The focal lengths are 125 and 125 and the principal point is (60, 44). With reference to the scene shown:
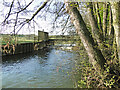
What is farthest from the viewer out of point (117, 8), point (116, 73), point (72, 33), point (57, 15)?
point (72, 33)

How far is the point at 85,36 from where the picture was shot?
12.8 ft

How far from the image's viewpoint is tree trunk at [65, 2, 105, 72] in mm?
3861

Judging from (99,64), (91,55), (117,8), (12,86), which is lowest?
(12,86)

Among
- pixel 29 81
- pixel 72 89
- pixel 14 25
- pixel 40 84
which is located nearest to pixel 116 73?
pixel 72 89

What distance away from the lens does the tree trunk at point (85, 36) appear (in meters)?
3.86

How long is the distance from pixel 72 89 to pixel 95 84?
0.83 meters

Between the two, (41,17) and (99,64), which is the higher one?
(41,17)

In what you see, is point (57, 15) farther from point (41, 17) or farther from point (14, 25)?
point (14, 25)

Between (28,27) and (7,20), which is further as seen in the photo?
(28,27)

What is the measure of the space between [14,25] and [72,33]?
373 cm

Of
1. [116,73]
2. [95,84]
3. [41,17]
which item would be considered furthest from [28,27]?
[116,73]

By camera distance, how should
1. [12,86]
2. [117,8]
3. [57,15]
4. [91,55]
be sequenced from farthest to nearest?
[57,15] < [12,86] < [91,55] < [117,8]

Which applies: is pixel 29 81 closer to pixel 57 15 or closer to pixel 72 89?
pixel 72 89

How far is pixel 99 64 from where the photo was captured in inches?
161
